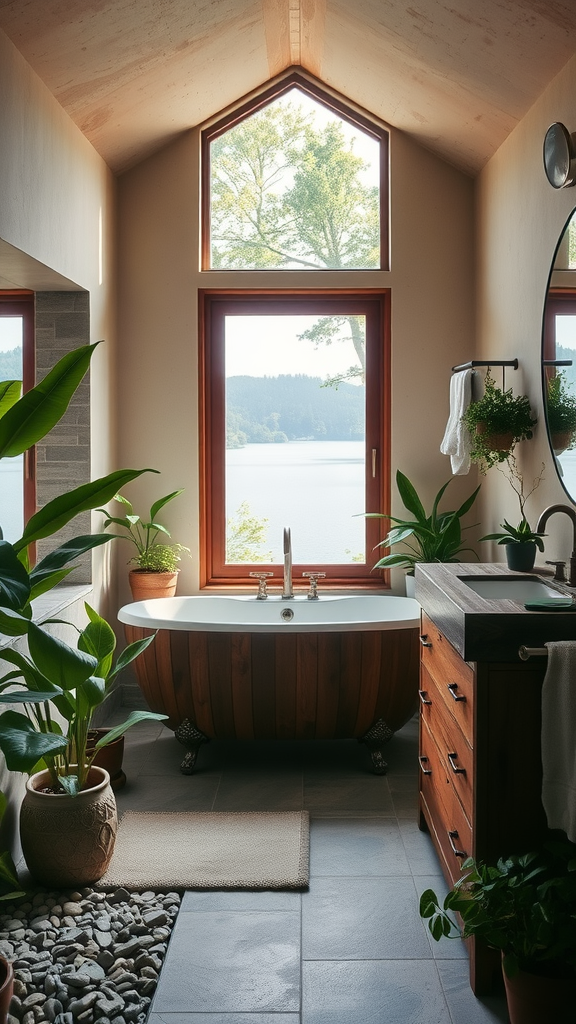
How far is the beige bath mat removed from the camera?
2.86 metres

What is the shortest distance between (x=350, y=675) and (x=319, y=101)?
2933mm

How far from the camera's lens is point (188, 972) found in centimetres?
236

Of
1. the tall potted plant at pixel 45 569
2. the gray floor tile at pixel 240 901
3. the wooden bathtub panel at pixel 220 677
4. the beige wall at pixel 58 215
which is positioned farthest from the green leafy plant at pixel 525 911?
the beige wall at pixel 58 215

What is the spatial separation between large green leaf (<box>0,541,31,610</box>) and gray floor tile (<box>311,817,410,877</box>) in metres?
1.49

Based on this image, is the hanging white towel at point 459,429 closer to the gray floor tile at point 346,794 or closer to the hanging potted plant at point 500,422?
the hanging potted plant at point 500,422

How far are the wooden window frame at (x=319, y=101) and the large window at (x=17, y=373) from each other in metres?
0.99

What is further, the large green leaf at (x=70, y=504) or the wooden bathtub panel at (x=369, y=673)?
the wooden bathtub panel at (x=369, y=673)

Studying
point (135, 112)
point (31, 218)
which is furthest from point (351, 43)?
point (31, 218)

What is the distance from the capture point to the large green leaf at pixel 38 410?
7.89 feet

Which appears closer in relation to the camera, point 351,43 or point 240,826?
point 240,826

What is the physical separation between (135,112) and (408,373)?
5.86 feet

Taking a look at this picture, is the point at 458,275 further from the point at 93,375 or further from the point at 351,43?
the point at 93,375

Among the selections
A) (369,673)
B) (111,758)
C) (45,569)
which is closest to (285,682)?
(369,673)

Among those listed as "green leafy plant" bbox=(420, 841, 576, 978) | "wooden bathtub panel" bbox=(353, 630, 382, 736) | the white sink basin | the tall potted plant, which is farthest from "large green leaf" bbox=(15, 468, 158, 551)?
"wooden bathtub panel" bbox=(353, 630, 382, 736)
